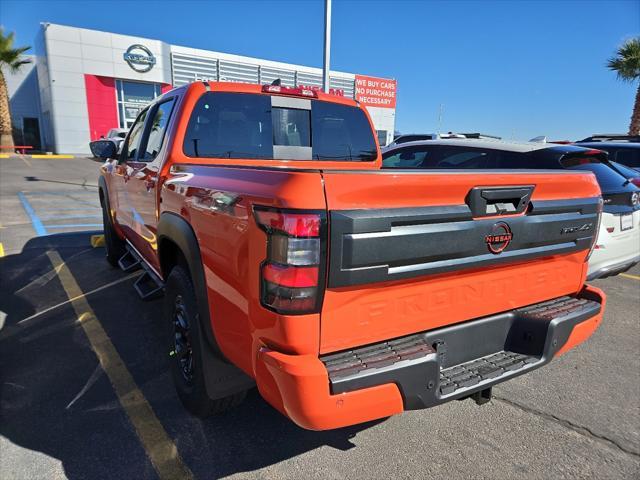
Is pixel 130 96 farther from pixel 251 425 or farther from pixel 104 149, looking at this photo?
pixel 251 425

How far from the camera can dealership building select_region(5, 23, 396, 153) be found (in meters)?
27.5

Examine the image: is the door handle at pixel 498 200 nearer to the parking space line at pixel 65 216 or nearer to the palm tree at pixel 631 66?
the parking space line at pixel 65 216

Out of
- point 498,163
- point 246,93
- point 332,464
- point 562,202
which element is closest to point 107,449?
point 332,464

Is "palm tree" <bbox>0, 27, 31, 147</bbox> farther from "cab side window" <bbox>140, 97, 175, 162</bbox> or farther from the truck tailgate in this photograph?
the truck tailgate

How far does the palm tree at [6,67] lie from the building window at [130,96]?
232 inches

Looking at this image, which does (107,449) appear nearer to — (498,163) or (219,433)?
(219,433)

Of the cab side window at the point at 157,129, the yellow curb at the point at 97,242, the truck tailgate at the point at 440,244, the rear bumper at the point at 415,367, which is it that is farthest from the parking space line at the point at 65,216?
the truck tailgate at the point at 440,244

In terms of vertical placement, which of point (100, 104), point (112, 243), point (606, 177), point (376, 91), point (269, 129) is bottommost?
point (112, 243)

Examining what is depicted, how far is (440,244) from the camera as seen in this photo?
1.87 m

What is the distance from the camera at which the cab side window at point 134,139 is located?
4078 mm

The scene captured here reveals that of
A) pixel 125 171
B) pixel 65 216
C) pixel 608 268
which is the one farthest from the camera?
pixel 65 216

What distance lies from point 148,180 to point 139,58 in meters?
30.5

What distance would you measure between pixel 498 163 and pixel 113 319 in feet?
15.6

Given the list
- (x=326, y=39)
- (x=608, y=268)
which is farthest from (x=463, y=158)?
(x=326, y=39)
